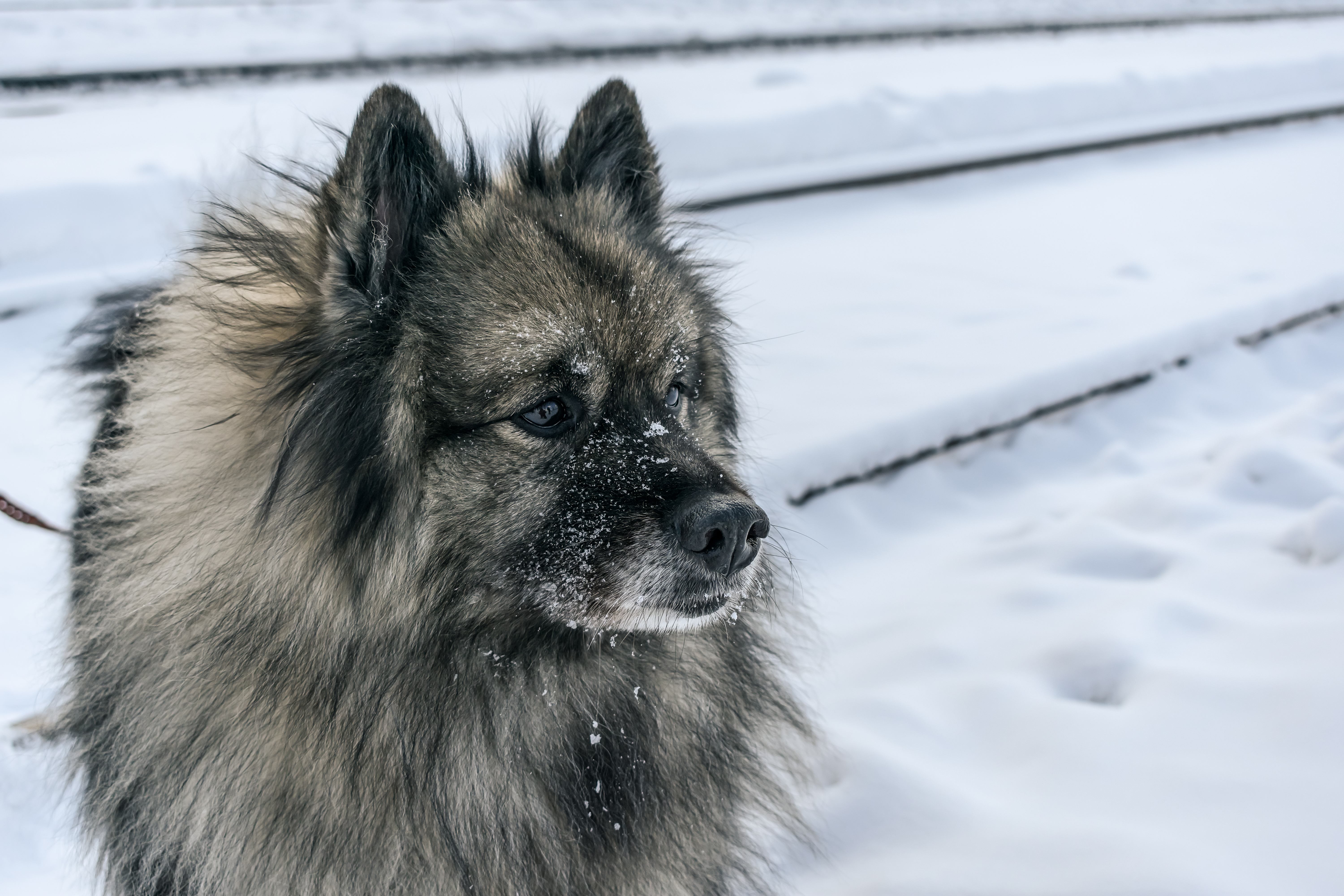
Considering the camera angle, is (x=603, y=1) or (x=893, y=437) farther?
(x=603, y=1)

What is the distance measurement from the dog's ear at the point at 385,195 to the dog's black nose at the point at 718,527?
596mm

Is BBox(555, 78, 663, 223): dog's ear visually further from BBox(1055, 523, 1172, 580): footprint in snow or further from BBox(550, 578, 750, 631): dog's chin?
BBox(1055, 523, 1172, 580): footprint in snow

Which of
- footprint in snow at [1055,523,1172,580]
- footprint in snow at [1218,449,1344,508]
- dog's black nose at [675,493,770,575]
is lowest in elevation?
footprint in snow at [1055,523,1172,580]

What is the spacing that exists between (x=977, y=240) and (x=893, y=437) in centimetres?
187

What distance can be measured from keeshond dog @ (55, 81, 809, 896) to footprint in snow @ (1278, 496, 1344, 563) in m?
1.79

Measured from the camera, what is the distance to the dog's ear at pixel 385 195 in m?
1.37

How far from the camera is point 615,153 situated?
6.08 feet

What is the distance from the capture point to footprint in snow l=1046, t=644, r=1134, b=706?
2223 millimetres

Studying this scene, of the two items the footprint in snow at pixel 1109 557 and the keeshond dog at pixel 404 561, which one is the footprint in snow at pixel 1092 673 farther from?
the keeshond dog at pixel 404 561

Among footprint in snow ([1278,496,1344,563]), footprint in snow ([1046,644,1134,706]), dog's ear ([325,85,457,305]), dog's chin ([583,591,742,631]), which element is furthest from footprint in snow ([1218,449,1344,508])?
dog's ear ([325,85,457,305])

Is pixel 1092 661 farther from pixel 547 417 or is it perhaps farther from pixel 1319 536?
pixel 547 417

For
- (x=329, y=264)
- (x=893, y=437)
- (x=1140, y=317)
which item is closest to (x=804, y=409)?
(x=893, y=437)

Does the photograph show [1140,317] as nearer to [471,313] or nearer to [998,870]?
[998,870]

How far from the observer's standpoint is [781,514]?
2.85 meters
